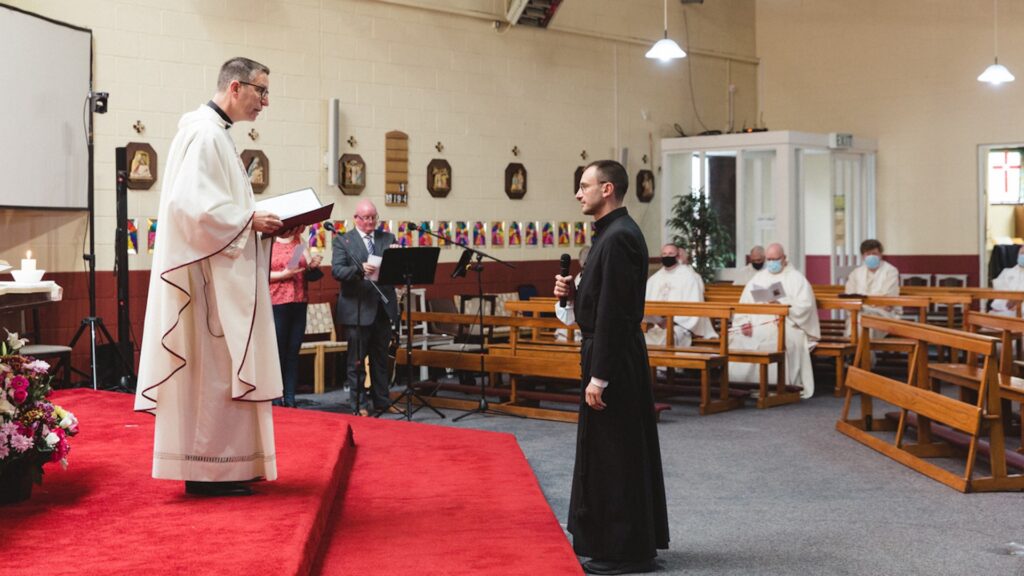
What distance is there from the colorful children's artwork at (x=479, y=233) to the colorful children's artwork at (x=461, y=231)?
0.34ft

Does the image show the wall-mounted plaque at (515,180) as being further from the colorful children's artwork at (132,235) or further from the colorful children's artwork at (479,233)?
the colorful children's artwork at (132,235)

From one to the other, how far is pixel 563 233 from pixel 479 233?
138 cm

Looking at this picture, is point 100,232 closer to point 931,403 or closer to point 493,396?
point 493,396

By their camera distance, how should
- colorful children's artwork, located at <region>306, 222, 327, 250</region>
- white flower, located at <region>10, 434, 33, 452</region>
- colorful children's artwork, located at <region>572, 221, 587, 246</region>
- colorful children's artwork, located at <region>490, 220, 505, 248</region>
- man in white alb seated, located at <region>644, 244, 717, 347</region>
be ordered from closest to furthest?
white flower, located at <region>10, 434, 33, 452</region>, man in white alb seated, located at <region>644, 244, 717, 347</region>, colorful children's artwork, located at <region>306, 222, 327, 250</region>, colorful children's artwork, located at <region>490, 220, 505, 248</region>, colorful children's artwork, located at <region>572, 221, 587, 246</region>

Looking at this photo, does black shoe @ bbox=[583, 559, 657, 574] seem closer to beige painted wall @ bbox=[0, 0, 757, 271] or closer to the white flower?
the white flower

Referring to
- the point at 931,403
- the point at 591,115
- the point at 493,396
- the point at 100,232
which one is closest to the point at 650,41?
the point at 591,115

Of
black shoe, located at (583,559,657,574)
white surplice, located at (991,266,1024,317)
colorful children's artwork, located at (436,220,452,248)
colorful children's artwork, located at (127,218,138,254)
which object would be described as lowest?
black shoe, located at (583,559,657,574)

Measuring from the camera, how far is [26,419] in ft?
12.8

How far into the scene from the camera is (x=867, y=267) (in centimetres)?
1193

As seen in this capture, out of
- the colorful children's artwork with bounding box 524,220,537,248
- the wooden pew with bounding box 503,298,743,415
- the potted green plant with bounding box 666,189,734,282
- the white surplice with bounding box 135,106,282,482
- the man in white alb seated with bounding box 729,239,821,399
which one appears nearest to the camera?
the white surplice with bounding box 135,106,282,482

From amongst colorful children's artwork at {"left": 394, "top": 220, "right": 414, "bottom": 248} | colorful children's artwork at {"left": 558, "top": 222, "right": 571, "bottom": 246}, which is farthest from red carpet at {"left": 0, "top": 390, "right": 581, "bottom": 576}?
colorful children's artwork at {"left": 558, "top": 222, "right": 571, "bottom": 246}

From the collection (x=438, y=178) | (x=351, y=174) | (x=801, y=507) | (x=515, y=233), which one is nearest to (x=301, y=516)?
(x=801, y=507)

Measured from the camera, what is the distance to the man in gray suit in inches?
316

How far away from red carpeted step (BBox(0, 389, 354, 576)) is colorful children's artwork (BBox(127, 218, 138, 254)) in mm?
4311
